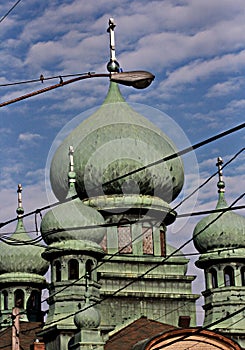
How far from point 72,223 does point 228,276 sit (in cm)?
583

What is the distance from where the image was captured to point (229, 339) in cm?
2727

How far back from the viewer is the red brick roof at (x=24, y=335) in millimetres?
30984

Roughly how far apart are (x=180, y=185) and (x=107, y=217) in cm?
339

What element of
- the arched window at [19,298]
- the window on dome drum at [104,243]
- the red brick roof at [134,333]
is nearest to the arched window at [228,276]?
the red brick roof at [134,333]

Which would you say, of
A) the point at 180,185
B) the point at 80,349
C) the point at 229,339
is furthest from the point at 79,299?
the point at 180,185

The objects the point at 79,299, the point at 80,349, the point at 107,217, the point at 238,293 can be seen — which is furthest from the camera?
the point at 107,217

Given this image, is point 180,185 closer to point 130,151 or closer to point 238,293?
point 130,151

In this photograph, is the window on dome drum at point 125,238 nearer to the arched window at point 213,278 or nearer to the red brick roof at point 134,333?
the arched window at point 213,278

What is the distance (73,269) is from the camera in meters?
29.4

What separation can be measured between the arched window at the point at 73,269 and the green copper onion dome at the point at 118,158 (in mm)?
3634

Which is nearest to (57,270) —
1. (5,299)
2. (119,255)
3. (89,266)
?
(89,266)

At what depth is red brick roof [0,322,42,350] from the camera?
30984 mm

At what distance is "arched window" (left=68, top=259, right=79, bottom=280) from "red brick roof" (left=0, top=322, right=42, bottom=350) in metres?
3.41

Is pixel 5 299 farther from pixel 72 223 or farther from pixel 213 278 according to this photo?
pixel 213 278
